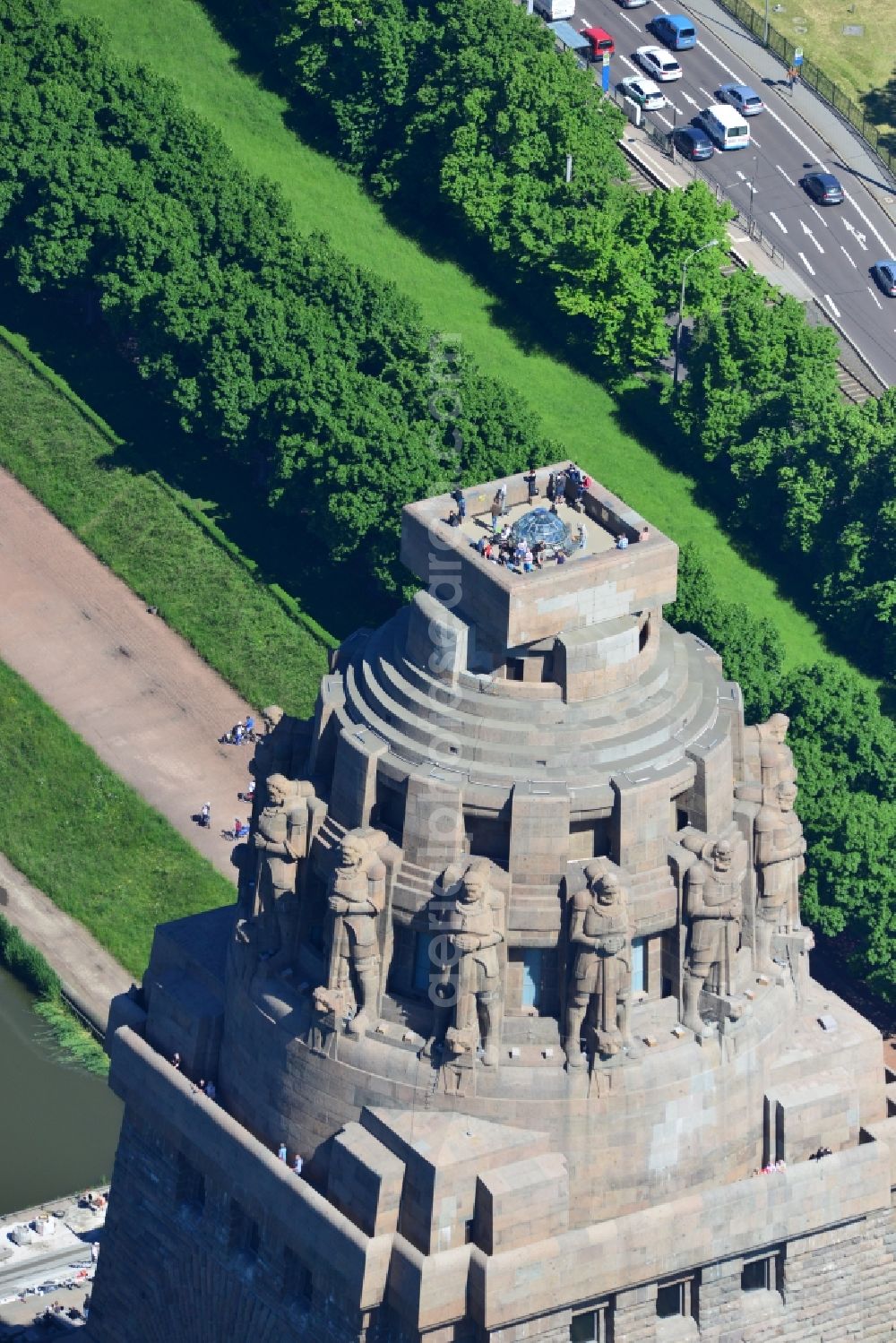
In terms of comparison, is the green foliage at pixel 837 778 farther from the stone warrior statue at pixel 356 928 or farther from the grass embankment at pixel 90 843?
the stone warrior statue at pixel 356 928

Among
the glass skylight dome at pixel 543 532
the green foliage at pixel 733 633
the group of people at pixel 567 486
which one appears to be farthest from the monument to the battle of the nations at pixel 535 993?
the green foliage at pixel 733 633

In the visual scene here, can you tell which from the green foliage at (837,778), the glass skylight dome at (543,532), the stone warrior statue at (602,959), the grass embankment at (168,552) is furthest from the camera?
the grass embankment at (168,552)

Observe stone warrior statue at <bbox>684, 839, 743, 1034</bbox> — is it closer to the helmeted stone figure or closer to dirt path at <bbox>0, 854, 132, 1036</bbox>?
the helmeted stone figure

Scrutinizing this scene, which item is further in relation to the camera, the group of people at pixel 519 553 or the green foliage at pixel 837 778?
the green foliage at pixel 837 778

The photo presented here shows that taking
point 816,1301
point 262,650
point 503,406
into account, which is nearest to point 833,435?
point 503,406

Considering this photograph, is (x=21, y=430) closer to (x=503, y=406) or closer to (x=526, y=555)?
(x=503, y=406)

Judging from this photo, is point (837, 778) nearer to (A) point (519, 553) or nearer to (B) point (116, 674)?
(B) point (116, 674)
